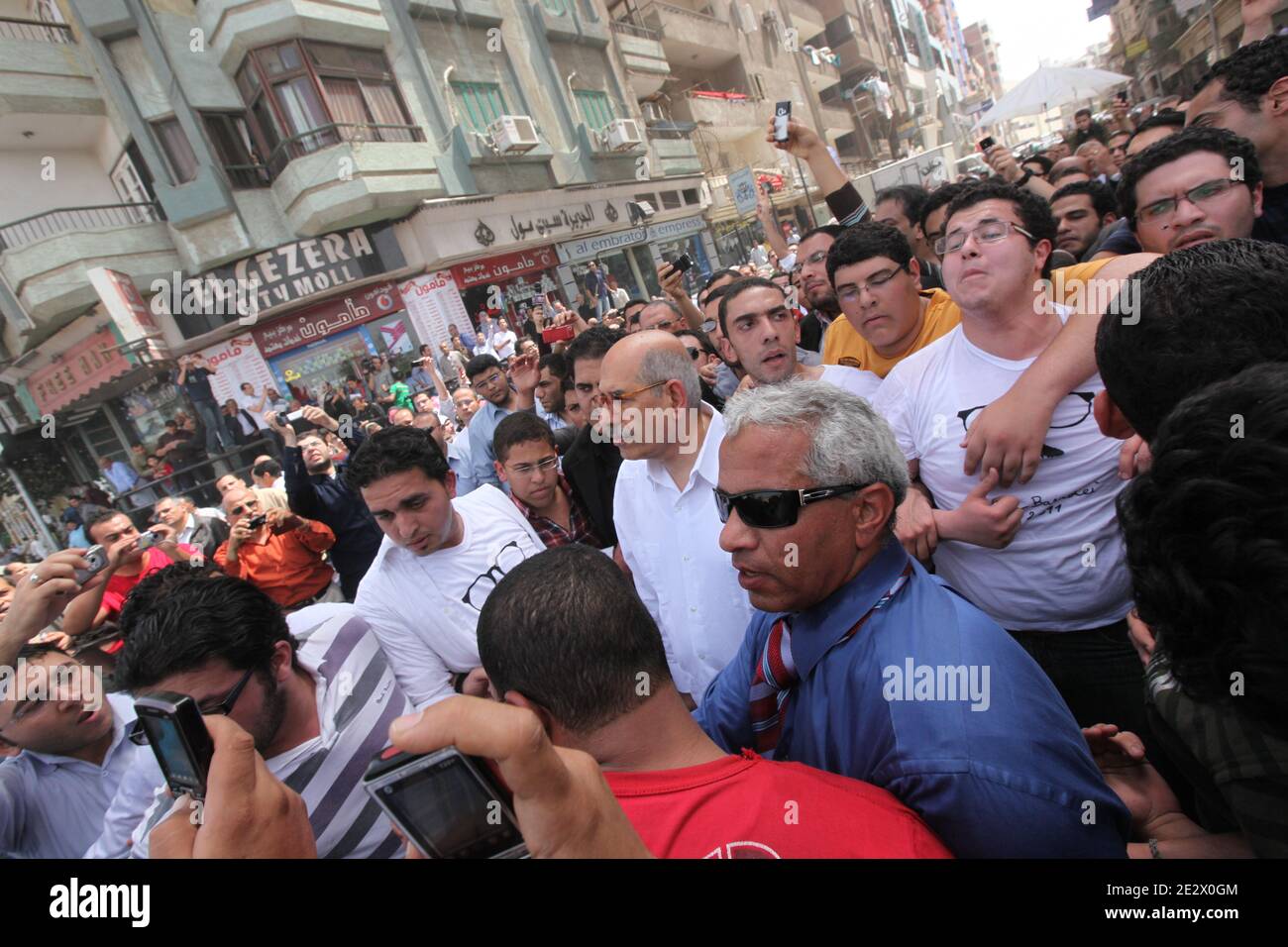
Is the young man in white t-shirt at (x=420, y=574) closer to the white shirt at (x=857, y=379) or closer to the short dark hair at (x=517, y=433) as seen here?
the short dark hair at (x=517, y=433)

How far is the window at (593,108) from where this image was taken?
19703mm

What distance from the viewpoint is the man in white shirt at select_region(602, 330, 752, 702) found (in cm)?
216

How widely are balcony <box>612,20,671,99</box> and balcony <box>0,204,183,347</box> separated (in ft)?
53.9

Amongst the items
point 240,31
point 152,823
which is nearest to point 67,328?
point 240,31

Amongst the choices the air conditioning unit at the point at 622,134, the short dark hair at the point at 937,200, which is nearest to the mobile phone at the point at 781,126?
the short dark hair at the point at 937,200

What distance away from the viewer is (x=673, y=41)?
79.7 ft

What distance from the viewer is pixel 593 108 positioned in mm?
20203

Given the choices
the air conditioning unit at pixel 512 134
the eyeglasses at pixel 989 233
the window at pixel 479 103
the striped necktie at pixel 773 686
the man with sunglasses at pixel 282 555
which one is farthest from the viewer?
the window at pixel 479 103

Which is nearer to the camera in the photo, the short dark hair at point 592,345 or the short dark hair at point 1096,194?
the short dark hair at point 592,345

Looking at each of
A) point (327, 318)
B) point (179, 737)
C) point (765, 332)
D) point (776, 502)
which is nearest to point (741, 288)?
point (765, 332)

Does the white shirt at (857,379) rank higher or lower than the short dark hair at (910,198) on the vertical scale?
lower

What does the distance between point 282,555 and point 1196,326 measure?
441cm

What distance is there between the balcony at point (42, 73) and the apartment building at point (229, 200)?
0.04 m
